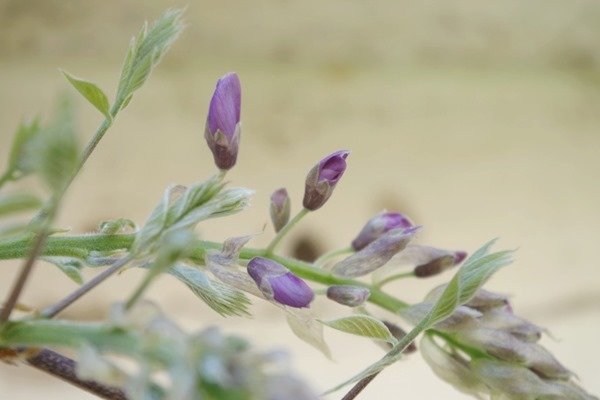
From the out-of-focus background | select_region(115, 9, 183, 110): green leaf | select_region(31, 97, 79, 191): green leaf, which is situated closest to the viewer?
select_region(31, 97, 79, 191): green leaf

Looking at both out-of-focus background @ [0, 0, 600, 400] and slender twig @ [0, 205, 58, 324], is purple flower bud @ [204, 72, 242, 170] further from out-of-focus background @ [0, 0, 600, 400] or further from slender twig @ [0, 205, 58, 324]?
out-of-focus background @ [0, 0, 600, 400]

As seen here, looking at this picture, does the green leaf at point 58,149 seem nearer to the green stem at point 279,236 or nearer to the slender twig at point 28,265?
the slender twig at point 28,265

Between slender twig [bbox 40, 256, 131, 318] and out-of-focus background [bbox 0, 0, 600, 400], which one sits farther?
out-of-focus background [bbox 0, 0, 600, 400]

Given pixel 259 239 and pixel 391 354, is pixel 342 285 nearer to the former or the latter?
pixel 391 354

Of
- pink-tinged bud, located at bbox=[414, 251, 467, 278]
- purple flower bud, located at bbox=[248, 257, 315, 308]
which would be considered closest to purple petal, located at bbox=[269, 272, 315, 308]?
purple flower bud, located at bbox=[248, 257, 315, 308]

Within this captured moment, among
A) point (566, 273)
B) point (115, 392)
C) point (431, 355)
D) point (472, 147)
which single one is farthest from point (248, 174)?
point (115, 392)

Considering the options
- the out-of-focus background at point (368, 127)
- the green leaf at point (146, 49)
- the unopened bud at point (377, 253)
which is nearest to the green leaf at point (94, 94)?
the green leaf at point (146, 49)
